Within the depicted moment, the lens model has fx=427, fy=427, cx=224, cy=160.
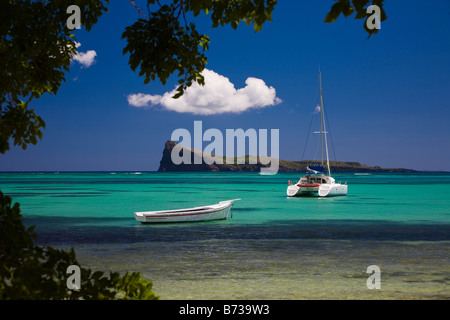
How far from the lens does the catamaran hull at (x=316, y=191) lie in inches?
1896

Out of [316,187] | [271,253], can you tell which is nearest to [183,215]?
[271,253]

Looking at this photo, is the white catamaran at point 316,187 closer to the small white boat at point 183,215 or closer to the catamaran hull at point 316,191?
the catamaran hull at point 316,191

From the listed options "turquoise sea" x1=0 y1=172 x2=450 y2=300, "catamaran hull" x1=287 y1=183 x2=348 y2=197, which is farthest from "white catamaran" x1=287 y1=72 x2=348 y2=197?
"turquoise sea" x1=0 y1=172 x2=450 y2=300

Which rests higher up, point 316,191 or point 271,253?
point 316,191

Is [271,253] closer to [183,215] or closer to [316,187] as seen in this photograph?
[183,215]

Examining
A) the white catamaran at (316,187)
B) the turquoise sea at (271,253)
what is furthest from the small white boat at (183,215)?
the white catamaran at (316,187)

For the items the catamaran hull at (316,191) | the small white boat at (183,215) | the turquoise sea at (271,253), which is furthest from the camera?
the catamaran hull at (316,191)

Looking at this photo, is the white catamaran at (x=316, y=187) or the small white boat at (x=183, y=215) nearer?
the small white boat at (x=183, y=215)

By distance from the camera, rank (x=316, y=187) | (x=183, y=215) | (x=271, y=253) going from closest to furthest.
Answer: (x=271, y=253), (x=183, y=215), (x=316, y=187)

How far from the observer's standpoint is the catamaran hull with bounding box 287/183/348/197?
158ft

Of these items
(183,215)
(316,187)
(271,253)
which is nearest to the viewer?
(271,253)

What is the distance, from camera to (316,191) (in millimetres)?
48219

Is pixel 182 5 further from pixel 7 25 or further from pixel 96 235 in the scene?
pixel 96 235

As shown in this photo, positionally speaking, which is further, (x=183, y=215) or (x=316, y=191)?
(x=316, y=191)
